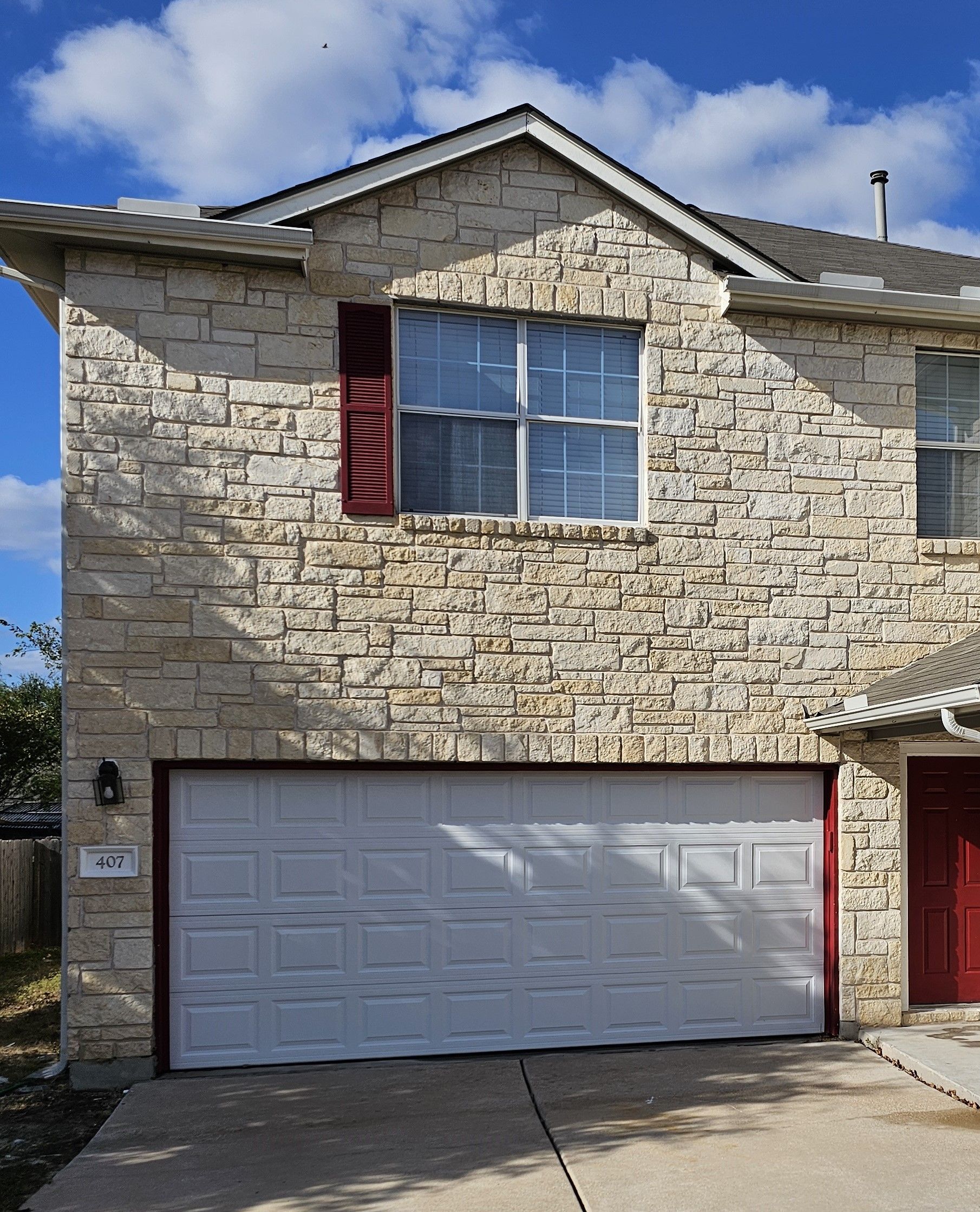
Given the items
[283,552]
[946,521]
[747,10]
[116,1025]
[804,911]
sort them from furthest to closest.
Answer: [747,10] < [946,521] < [804,911] < [283,552] < [116,1025]

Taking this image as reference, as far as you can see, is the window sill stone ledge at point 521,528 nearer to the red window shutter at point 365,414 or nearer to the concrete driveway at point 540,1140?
the red window shutter at point 365,414

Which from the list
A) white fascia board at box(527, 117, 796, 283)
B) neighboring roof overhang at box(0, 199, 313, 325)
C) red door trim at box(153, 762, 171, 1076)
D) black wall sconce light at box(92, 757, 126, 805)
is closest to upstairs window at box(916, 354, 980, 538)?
white fascia board at box(527, 117, 796, 283)

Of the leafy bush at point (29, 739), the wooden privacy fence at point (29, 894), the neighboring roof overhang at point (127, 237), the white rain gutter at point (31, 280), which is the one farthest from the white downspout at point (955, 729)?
the leafy bush at point (29, 739)

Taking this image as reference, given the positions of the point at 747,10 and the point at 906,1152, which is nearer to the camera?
the point at 906,1152

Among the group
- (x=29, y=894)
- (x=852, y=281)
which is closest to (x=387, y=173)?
(x=852, y=281)

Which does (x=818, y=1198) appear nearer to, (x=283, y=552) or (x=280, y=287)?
(x=283, y=552)

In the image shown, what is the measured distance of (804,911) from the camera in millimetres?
8453

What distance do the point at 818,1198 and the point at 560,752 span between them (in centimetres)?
349

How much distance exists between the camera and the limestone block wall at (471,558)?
7465mm

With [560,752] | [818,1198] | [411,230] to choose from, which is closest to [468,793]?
[560,752]

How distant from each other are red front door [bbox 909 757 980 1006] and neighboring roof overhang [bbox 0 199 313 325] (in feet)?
21.1

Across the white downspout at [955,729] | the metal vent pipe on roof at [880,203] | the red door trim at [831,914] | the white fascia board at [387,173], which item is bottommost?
the red door trim at [831,914]

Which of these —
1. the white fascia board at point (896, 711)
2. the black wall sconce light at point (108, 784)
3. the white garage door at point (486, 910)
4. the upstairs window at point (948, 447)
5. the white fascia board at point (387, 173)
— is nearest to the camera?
the white fascia board at point (896, 711)

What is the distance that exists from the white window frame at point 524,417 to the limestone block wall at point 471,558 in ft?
0.37
